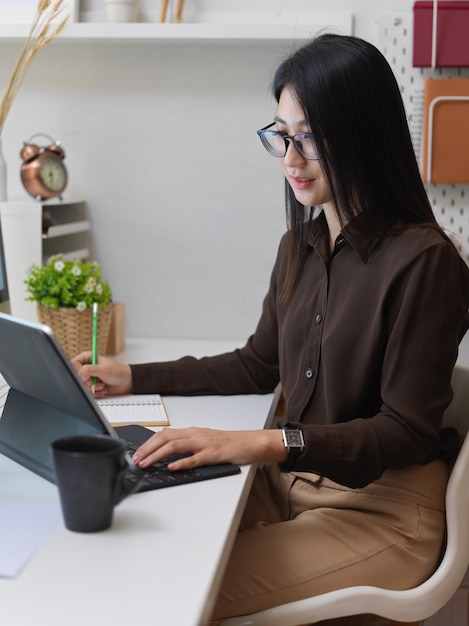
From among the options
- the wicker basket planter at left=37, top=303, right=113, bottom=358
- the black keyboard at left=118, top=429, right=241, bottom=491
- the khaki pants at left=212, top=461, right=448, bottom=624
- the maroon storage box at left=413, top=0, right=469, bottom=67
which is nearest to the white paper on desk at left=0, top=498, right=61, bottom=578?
the black keyboard at left=118, top=429, right=241, bottom=491

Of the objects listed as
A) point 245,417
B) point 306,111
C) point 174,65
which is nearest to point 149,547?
Answer: point 245,417

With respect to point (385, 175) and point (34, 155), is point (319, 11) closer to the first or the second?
point (34, 155)

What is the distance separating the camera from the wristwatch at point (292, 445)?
1.20 meters

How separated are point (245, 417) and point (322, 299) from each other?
26cm

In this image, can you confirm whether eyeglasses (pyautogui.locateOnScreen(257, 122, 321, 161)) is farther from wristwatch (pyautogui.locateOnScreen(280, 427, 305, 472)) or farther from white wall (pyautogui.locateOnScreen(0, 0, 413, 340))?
white wall (pyautogui.locateOnScreen(0, 0, 413, 340))

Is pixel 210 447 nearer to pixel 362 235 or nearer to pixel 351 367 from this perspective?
A: pixel 351 367

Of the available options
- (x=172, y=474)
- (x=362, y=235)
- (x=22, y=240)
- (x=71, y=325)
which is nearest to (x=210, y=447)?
(x=172, y=474)

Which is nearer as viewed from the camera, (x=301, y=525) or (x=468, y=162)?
(x=301, y=525)

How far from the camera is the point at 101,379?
1.57 meters

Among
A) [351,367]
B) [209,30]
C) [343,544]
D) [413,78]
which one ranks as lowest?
[343,544]

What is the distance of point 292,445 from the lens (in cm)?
120

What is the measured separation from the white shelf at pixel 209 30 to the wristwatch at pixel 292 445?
122 cm

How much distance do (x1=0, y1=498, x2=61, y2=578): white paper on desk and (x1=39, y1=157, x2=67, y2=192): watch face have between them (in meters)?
1.26

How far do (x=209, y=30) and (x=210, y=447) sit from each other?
50.1 inches
